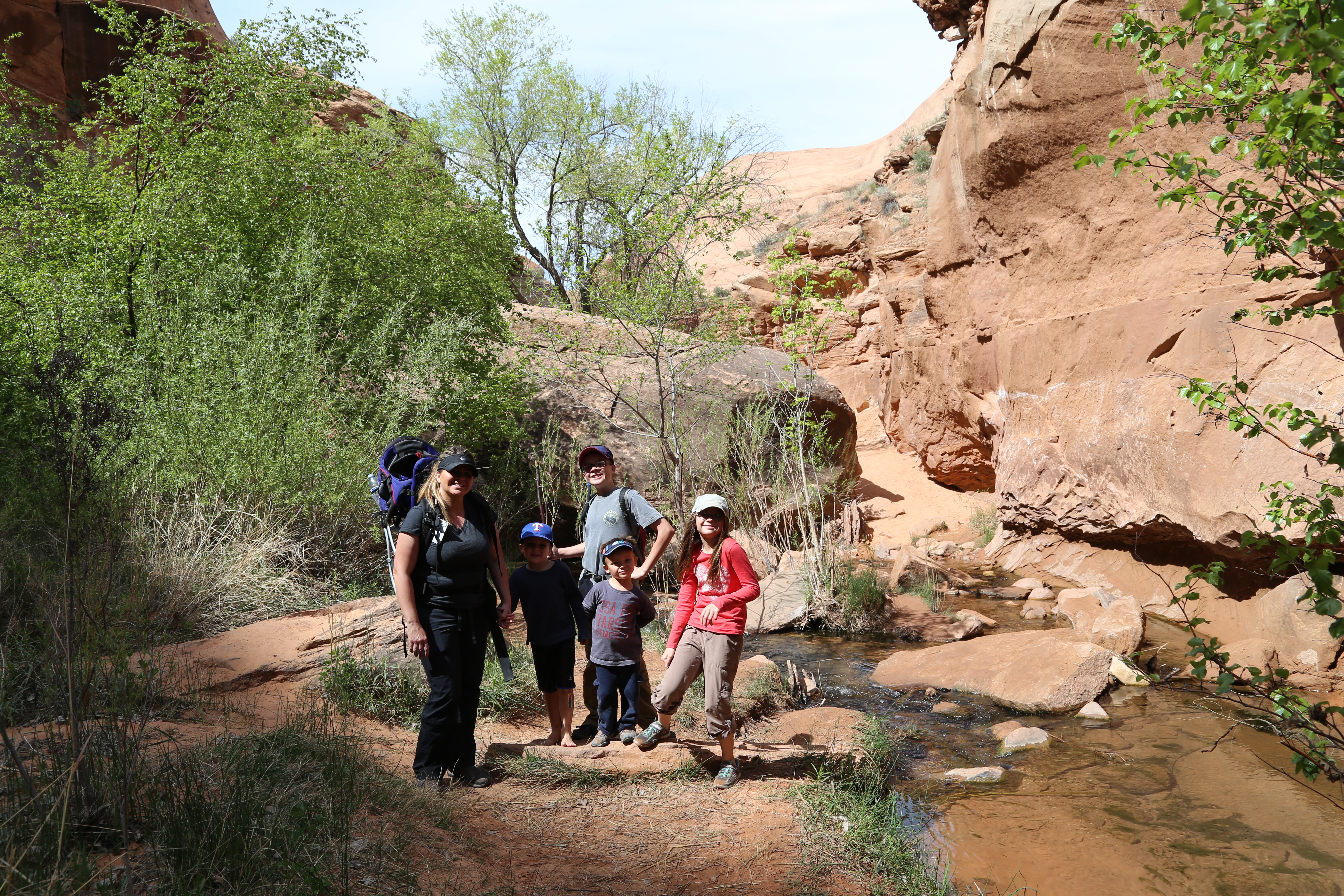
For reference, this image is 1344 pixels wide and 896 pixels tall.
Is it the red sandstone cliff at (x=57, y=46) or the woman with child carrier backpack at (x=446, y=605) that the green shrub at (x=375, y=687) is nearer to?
the woman with child carrier backpack at (x=446, y=605)

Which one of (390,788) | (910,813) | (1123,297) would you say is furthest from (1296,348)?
(390,788)

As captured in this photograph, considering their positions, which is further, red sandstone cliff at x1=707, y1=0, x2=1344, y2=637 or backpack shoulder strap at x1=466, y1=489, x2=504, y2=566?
red sandstone cliff at x1=707, y1=0, x2=1344, y2=637

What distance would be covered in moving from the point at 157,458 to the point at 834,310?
7171 millimetres

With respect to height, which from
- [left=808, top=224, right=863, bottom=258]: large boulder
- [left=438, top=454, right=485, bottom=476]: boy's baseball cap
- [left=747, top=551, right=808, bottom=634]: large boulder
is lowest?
[left=747, top=551, right=808, bottom=634]: large boulder

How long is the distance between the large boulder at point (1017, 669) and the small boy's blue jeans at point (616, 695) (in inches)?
131

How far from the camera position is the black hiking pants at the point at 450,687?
12.6 feet

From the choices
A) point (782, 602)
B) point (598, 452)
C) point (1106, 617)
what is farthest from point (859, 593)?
point (598, 452)

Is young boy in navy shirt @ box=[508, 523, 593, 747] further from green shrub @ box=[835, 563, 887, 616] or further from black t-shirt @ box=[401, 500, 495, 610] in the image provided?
green shrub @ box=[835, 563, 887, 616]

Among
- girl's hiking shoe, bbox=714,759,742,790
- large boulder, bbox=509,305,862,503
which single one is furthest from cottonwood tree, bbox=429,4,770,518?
girl's hiking shoe, bbox=714,759,742,790

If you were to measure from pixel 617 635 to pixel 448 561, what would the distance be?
3.79 feet

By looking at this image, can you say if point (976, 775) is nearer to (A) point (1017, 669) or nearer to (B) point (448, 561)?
(A) point (1017, 669)

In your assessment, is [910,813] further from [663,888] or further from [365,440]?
[365,440]

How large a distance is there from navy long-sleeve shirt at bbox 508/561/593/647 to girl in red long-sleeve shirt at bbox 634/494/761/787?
2.15 feet

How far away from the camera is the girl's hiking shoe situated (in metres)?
4.32
